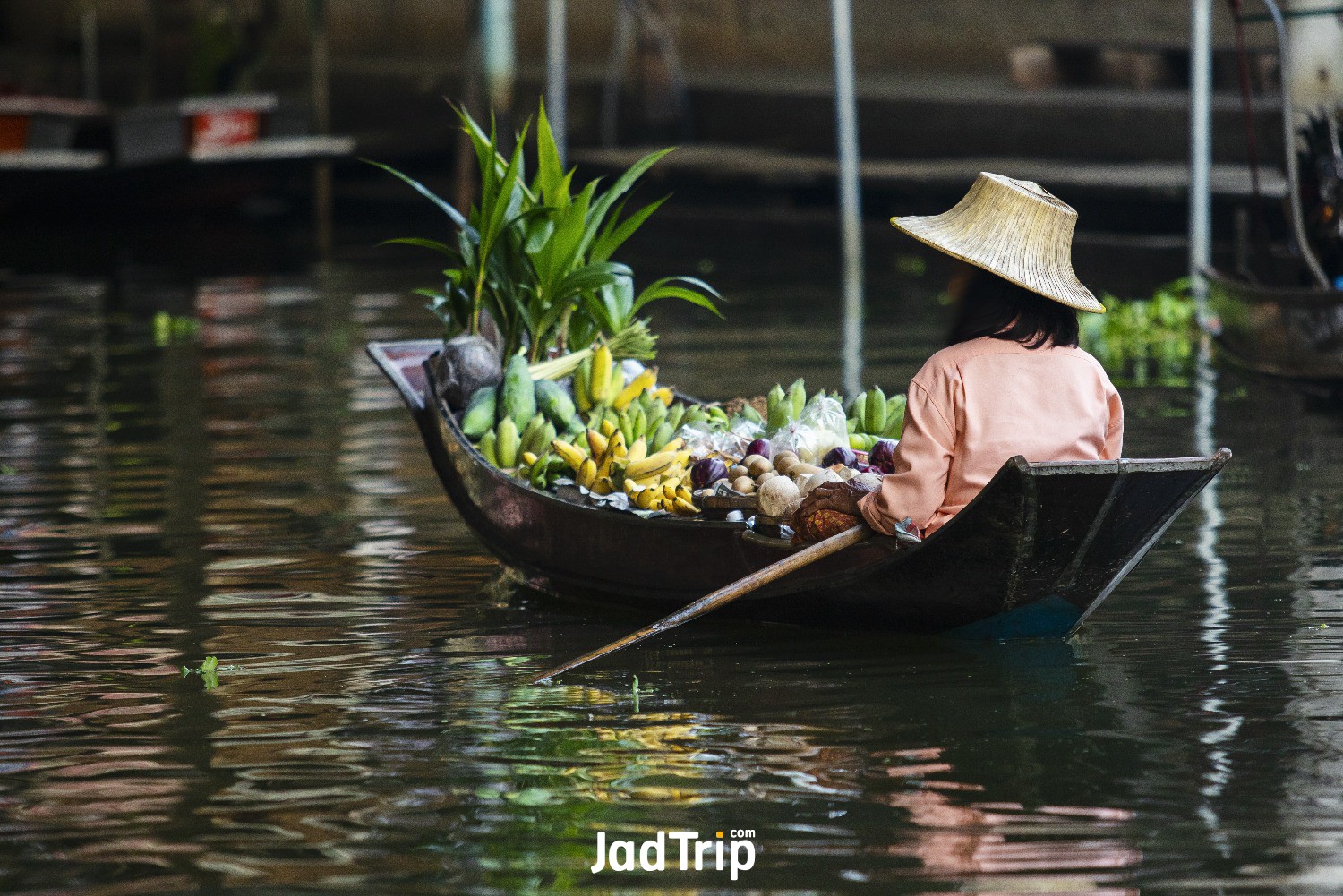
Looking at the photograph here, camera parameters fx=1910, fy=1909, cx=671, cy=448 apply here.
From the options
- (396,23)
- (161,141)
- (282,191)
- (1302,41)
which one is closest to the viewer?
(1302,41)

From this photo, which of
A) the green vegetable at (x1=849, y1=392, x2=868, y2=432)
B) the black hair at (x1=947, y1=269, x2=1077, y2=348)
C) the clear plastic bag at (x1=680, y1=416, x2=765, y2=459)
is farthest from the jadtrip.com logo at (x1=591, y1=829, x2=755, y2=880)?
the green vegetable at (x1=849, y1=392, x2=868, y2=432)

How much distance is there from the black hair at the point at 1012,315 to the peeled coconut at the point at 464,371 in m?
2.24

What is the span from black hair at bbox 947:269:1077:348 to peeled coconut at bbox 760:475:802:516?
2.26 feet

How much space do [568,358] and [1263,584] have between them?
241 centimetres

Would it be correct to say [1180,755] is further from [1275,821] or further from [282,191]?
[282,191]

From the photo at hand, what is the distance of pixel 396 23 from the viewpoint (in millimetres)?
23266

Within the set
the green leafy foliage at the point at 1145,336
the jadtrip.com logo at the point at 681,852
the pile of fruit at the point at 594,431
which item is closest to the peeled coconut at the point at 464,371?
the pile of fruit at the point at 594,431

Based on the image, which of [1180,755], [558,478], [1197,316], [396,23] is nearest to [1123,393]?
[1197,316]

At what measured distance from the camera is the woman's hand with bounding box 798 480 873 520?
4.97 m

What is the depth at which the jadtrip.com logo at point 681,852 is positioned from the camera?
12.5 ft

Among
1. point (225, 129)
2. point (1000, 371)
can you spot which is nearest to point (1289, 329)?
point (1000, 371)

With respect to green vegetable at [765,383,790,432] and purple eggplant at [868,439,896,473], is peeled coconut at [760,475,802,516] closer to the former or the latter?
purple eggplant at [868,439,896,473]

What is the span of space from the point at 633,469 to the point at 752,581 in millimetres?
953

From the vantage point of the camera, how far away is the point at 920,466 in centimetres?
473
